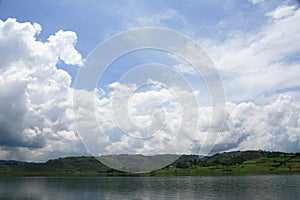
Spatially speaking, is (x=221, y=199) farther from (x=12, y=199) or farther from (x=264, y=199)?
(x=12, y=199)

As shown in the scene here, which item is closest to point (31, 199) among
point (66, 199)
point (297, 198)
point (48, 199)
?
point (48, 199)

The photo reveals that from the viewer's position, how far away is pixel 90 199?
6600cm

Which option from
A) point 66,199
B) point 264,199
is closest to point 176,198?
point 264,199

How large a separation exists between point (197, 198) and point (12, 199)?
38671 mm

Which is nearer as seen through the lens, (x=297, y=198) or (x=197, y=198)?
(x=297, y=198)

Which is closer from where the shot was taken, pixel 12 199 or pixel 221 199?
pixel 221 199

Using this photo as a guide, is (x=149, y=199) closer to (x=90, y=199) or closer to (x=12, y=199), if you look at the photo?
(x=90, y=199)

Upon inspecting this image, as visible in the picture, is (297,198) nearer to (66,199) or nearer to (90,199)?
(90,199)

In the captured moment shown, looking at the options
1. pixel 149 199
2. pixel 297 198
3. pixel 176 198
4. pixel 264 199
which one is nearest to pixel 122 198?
pixel 149 199

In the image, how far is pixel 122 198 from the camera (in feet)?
219

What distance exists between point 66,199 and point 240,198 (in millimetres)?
36065

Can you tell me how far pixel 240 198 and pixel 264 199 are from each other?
187 inches

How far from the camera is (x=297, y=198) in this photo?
60438 millimetres

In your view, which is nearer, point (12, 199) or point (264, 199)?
point (264, 199)
